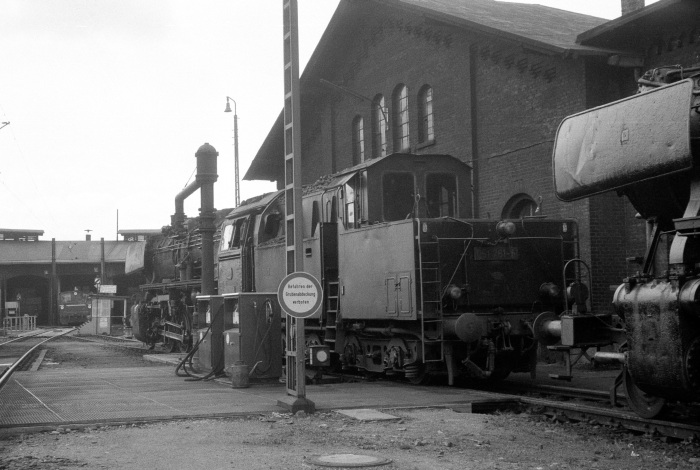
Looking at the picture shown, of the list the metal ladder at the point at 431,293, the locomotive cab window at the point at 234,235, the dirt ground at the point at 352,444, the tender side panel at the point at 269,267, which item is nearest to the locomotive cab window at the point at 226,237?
the locomotive cab window at the point at 234,235

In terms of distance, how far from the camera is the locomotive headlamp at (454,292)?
11789 mm

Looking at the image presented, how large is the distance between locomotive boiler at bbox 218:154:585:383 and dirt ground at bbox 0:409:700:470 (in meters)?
2.66

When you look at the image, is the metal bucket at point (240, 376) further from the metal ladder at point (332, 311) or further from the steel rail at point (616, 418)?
the steel rail at point (616, 418)

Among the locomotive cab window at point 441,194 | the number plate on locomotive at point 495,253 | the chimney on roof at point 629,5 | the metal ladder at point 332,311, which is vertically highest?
the chimney on roof at point 629,5

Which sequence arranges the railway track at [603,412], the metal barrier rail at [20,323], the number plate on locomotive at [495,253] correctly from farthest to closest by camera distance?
1. the metal barrier rail at [20,323]
2. the number plate on locomotive at [495,253]
3. the railway track at [603,412]

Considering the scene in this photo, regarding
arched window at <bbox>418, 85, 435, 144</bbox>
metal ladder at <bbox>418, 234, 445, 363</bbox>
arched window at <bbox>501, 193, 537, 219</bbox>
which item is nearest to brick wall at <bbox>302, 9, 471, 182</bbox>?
arched window at <bbox>418, 85, 435, 144</bbox>

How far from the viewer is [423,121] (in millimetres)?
21953

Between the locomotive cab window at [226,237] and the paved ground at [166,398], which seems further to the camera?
the locomotive cab window at [226,237]

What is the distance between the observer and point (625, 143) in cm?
734

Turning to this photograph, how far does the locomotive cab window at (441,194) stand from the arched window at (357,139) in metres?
11.6

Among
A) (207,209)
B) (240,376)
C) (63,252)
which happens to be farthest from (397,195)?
(63,252)

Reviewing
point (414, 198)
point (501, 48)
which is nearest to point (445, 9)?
point (501, 48)

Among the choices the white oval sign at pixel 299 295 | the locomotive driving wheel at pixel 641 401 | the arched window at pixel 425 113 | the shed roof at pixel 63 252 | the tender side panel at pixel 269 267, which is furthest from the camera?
the shed roof at pixel 63 252

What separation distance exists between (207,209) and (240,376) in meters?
6.41
